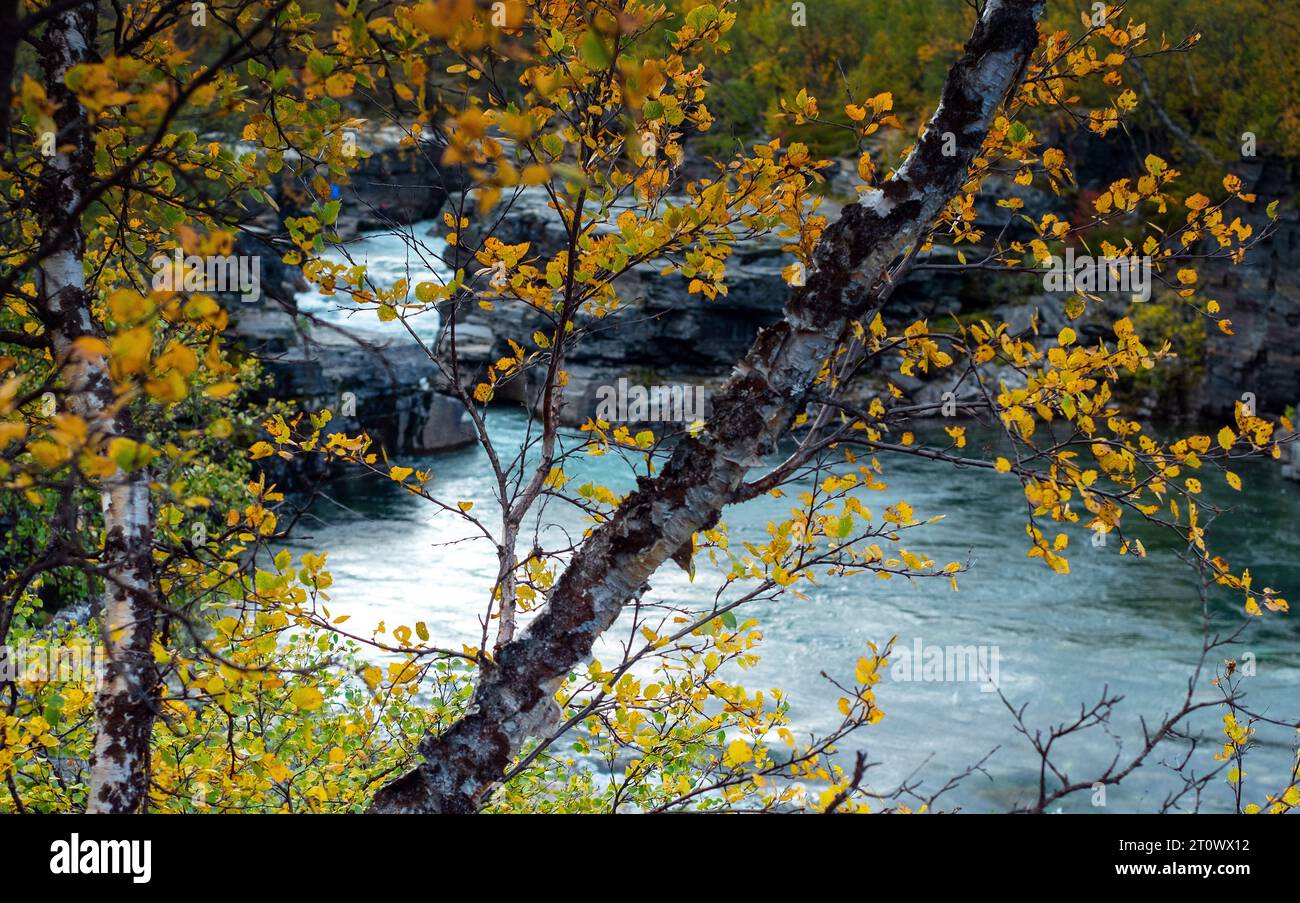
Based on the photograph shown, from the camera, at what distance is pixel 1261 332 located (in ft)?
80.3

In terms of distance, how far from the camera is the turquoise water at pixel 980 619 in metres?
10.1

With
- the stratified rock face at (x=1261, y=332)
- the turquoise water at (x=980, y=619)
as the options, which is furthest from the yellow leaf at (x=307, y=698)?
the stratified rock face at (x=1261, y=332)

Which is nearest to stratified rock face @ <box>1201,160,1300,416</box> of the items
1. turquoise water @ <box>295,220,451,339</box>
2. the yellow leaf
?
turquoise water @ <box>295,220,451,339</box>

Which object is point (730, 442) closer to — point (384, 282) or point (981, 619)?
point (981, 619)

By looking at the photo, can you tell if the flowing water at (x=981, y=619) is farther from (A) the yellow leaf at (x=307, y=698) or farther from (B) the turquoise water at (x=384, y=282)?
(A) the yellow leaf at (x=307, y=698)

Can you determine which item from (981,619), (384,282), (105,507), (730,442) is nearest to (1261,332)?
(981,619)

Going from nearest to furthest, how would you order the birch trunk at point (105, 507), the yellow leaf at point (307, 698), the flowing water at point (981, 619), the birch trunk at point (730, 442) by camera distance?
the yellow leaf at point (307, 698)
the birch trunk at point (730, 442)
the birch trunk at point (105, 507)
the flowing water at point (981, 619)

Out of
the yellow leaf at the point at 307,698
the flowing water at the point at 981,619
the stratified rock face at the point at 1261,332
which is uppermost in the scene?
the stratified rock face at the point at 1261,332

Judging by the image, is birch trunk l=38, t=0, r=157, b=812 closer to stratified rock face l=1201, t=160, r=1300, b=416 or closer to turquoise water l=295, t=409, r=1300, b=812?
turquoise water l=295, t=409, r=1300, b=812

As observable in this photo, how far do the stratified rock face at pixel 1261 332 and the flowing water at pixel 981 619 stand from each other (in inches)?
222

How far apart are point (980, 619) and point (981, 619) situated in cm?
2

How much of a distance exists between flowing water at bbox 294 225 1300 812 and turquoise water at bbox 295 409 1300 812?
0.03 m

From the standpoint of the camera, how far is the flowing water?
10055mm
